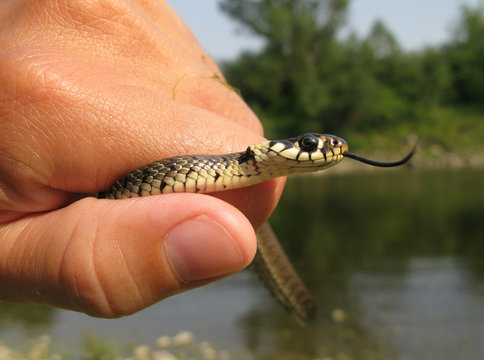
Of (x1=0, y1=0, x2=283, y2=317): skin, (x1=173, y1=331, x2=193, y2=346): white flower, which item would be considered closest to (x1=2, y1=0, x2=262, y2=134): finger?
(x1=0, y1=0, x2=283, y2=317): skin

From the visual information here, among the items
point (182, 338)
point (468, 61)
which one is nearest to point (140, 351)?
point (182, 338)

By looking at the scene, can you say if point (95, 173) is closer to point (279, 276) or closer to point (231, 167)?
point (231, 167)

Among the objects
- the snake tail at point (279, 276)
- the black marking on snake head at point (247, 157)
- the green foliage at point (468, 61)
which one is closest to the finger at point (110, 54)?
the black marking on snake head at point (247, 157)

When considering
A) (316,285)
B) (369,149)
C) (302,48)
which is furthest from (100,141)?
(302,48)

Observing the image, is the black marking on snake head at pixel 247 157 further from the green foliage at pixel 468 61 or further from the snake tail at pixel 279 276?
the green foliage at pixel 468 61

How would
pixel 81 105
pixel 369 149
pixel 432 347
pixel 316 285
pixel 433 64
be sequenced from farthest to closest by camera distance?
pixel 433 64 < pixel 369 149 < pixel 316 285 < pixel 432 347 < pixel 81 105

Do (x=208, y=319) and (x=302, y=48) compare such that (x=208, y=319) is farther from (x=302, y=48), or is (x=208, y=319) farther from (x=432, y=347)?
(x=302, y=48)
